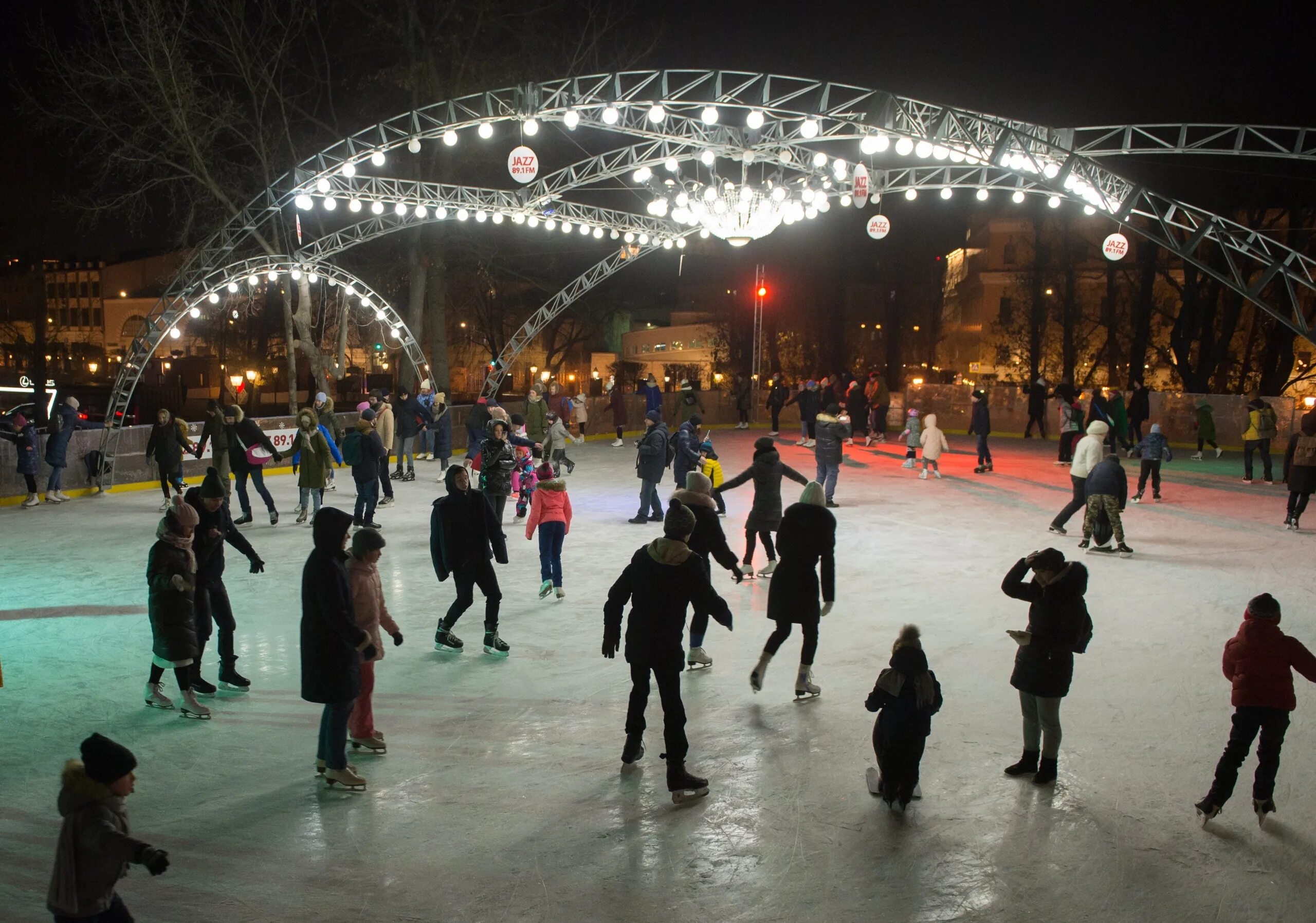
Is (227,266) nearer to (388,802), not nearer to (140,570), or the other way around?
(140,570)

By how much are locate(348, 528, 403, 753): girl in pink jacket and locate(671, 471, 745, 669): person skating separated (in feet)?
7.43

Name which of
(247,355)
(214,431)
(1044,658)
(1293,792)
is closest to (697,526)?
(1044,658)

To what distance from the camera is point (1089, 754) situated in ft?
18.8

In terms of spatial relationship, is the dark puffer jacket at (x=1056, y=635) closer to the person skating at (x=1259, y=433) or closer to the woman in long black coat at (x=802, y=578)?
the woman in long black coat at (x=802, y=578)

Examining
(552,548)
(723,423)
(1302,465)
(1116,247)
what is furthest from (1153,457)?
(723,423)

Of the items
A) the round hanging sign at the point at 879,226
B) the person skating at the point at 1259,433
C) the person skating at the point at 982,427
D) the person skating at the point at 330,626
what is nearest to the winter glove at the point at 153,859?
the person skating at the point at 330,626

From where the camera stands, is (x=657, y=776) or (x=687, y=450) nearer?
(x=657, y=776)

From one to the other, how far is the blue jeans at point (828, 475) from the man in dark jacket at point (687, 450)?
1.98 metres

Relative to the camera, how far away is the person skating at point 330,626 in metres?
4.91

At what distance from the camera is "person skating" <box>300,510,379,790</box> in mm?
4906

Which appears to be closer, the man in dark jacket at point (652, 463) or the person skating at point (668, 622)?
the person skating at point (668, 622)

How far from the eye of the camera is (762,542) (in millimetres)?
9648

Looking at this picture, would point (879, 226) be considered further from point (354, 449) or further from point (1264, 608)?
point (1264, 608)

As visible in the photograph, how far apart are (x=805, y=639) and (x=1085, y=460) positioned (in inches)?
265
